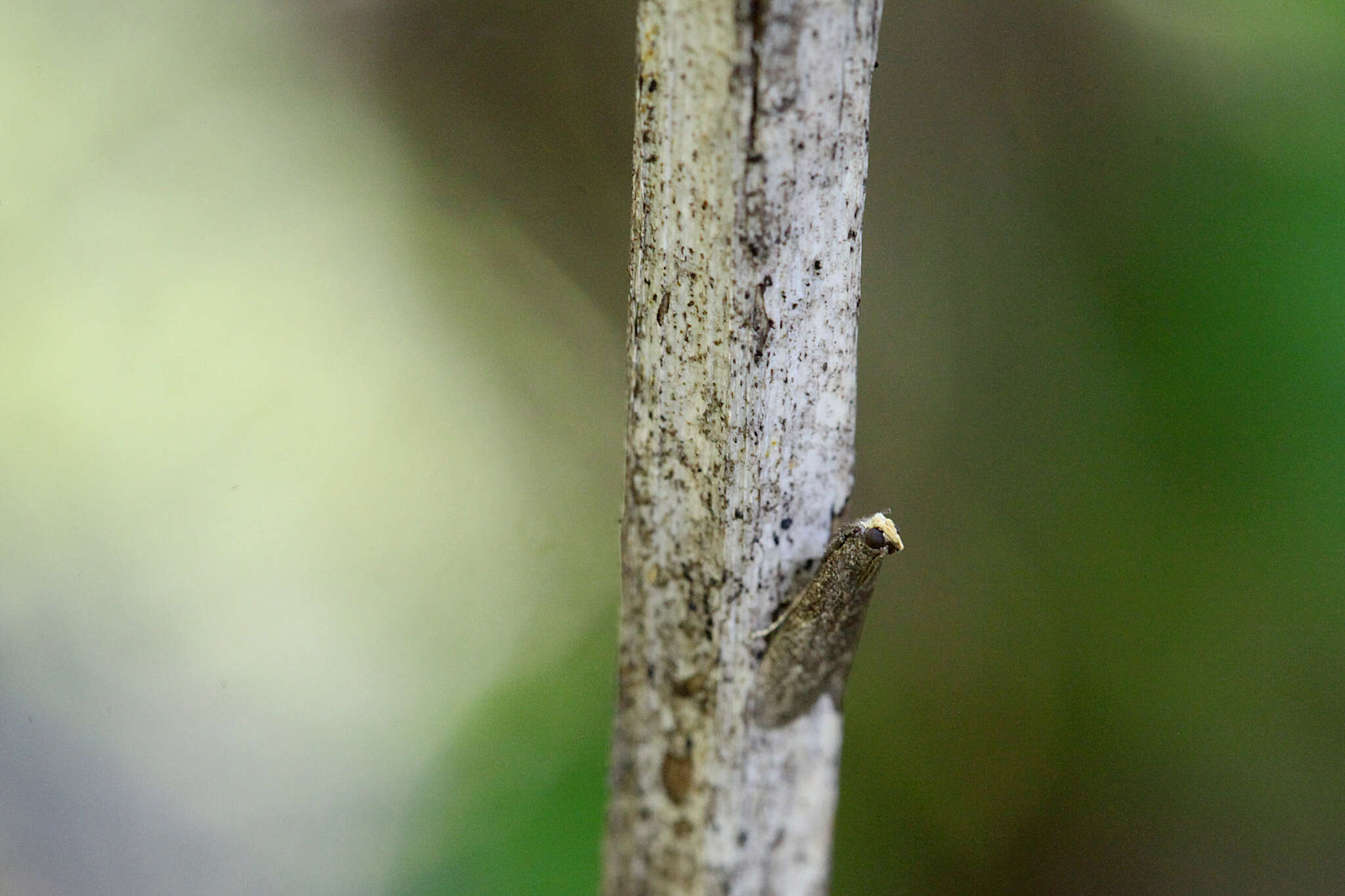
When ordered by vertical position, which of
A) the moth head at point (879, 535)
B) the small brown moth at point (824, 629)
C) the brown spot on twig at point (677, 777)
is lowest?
the brown spot on twig at point (677, 777)

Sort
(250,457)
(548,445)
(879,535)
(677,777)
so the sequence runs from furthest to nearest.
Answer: (548,445), (250,457), (677,777), (879,535)

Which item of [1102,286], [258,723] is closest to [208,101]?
[258,723]

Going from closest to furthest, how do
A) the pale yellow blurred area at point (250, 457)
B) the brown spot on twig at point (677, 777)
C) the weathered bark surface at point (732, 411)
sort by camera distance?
the weathered bark surface at point (732, 411) < the brown spot on twig at point (677, 777) < the pale yellow blurred area at point (250, 457)

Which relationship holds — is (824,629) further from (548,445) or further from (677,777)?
(548,445)

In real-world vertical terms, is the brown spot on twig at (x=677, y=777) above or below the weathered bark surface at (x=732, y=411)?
below

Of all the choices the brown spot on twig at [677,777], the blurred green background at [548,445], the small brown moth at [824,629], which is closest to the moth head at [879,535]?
the small brown moth at [824,629]

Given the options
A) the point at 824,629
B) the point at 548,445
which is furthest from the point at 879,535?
the point at 548,445

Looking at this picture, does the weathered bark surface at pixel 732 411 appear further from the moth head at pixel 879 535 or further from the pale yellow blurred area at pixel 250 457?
the pale yellow blurred area at pixel 250 457
